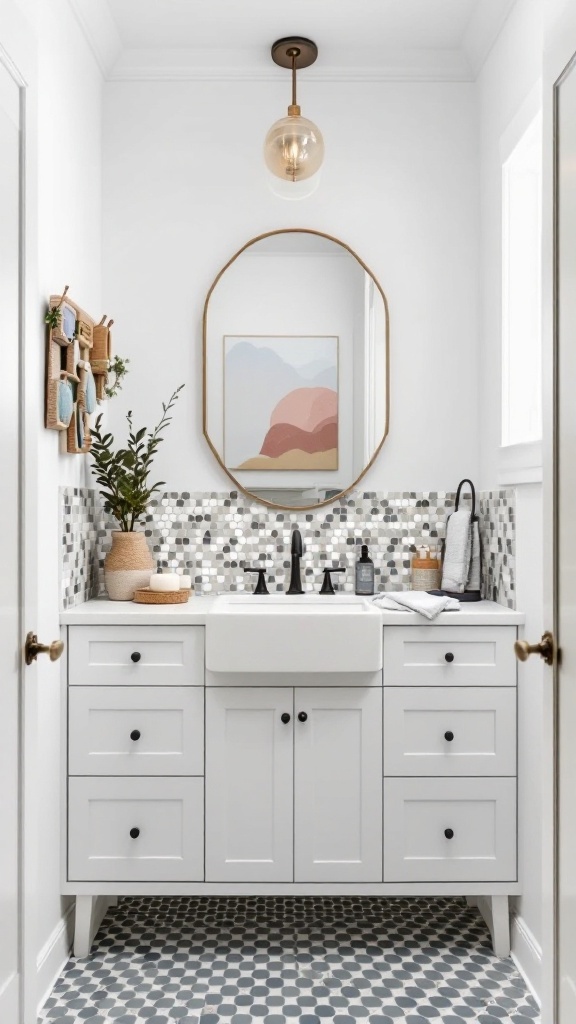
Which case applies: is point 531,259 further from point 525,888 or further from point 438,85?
point 525,888

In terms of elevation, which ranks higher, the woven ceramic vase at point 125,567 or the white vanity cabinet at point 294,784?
the woven ceramic vase at point 125,567

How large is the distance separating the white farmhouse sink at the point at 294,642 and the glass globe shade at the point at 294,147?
1419 mm

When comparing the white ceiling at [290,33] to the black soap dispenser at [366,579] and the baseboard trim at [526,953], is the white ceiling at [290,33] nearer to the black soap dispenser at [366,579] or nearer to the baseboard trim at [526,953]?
the black soap dispenser at [366,579]

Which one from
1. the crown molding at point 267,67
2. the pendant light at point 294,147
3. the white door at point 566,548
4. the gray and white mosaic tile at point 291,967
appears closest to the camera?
the white door at point 566,548

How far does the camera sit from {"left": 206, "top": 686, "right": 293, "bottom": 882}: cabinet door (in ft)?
7.45

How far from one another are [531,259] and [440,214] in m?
0.50

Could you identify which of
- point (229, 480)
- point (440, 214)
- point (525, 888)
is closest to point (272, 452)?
point (229, 480)

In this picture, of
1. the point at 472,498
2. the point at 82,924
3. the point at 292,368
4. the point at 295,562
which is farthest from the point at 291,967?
the point at 292,368

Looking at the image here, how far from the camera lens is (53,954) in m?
2.15

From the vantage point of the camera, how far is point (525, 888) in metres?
2.24

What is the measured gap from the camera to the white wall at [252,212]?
2.79m

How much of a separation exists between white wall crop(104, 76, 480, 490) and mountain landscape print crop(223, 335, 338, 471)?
0.12m

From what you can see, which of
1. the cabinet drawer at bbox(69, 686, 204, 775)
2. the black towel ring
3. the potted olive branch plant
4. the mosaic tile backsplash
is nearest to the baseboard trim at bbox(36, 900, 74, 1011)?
the cabinet drawer at bbox(69, 686, 204, 775)

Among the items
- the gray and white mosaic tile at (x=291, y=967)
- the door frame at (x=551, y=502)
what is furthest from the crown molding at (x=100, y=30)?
the gray and white mosaic tile at (x=291, y=967)
